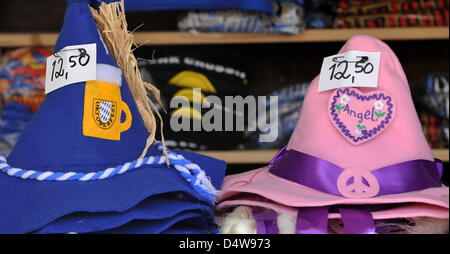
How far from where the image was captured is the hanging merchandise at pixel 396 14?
1566mm

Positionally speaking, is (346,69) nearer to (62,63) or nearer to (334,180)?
(334,180)

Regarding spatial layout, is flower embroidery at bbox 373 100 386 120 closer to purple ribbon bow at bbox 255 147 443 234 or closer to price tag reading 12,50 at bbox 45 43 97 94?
purple ribbon bow at bbox 255 147 443 234

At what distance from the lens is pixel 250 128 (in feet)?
5.10

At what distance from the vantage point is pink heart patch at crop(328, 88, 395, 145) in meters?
0.78

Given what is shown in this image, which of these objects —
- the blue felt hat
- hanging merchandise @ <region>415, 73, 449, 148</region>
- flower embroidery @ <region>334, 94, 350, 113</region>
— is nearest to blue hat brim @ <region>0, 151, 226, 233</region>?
the blue felt hat

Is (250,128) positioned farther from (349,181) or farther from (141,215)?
(141,215)

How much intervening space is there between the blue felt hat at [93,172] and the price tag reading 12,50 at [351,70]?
0.22 meters

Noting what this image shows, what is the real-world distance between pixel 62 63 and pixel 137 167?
169 millimetres

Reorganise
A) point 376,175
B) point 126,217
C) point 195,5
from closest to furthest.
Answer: point 126,217 → point 376,175 → point 195,5

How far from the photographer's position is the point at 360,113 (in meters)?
0.79

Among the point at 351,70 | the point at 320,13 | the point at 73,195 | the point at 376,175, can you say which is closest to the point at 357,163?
the point at 376,175

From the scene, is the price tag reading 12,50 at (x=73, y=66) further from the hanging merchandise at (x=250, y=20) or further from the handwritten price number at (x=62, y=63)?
the hanging merchandise at (x=250, y=20)

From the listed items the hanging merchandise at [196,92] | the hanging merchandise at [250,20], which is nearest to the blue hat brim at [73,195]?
the hanging merchandise at [196,92]
